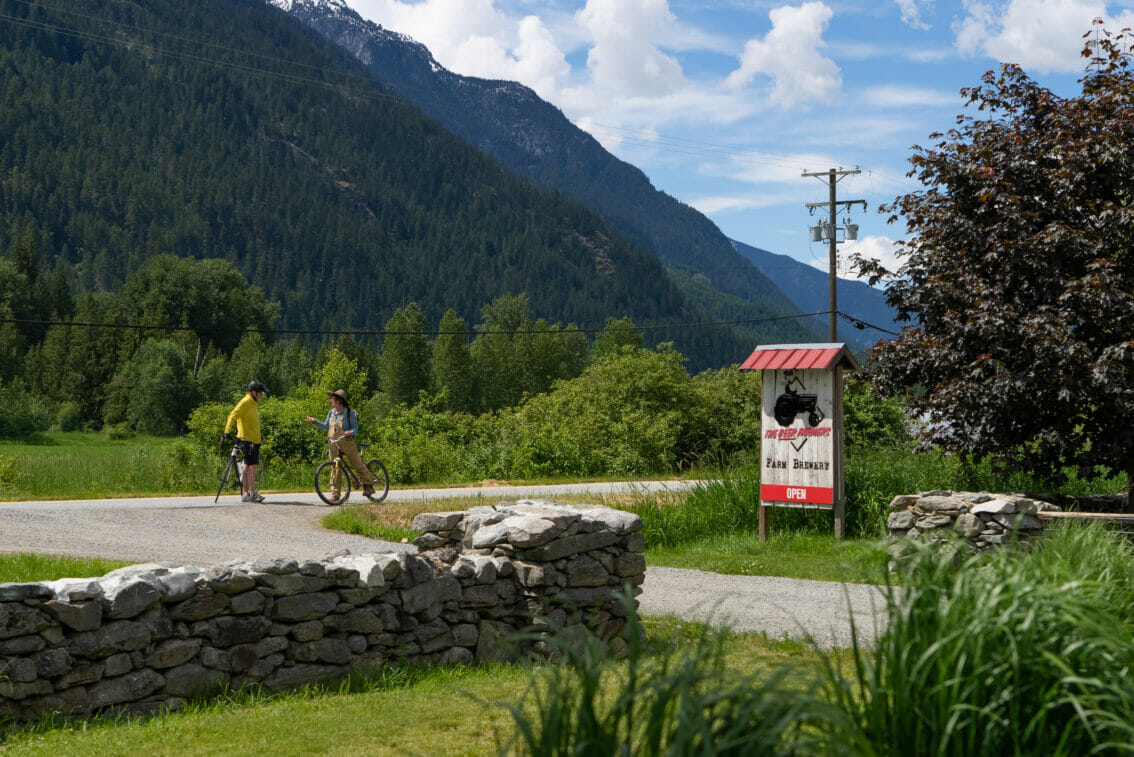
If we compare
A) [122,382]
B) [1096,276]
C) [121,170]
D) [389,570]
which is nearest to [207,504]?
[389,570]

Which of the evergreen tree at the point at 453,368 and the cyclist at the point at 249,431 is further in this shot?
the evergreen tree at the point at 453,368

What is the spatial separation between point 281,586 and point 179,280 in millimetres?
97714

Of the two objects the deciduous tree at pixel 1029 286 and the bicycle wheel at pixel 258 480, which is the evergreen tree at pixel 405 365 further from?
the deciduous tree at pixel 1029 286

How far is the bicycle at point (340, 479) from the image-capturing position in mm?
16984

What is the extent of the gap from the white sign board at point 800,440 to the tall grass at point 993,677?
394 inches

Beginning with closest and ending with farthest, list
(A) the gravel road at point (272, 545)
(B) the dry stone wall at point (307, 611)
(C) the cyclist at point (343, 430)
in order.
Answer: (B) the dry stone wall at point (307, 611)
(A) the gravel road at point (272, 545)
(C) the cyclist at point (343, 430)

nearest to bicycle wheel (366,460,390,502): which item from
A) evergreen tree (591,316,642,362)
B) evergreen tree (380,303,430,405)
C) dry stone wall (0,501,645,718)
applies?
dry stone wall (0,501,645,718)

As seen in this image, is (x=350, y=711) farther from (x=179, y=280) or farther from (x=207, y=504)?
(x=179, y=280)

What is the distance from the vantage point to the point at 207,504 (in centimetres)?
1661

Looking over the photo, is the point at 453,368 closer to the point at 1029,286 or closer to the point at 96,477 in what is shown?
the point at 96,477

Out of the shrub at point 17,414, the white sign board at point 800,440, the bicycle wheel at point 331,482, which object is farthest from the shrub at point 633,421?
the shrub at point 17,414

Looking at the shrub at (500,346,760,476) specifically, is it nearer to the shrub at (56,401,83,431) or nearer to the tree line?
the tree line

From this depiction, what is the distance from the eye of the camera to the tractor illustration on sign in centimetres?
1370

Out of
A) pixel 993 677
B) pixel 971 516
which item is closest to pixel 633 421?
pixel 971 516
